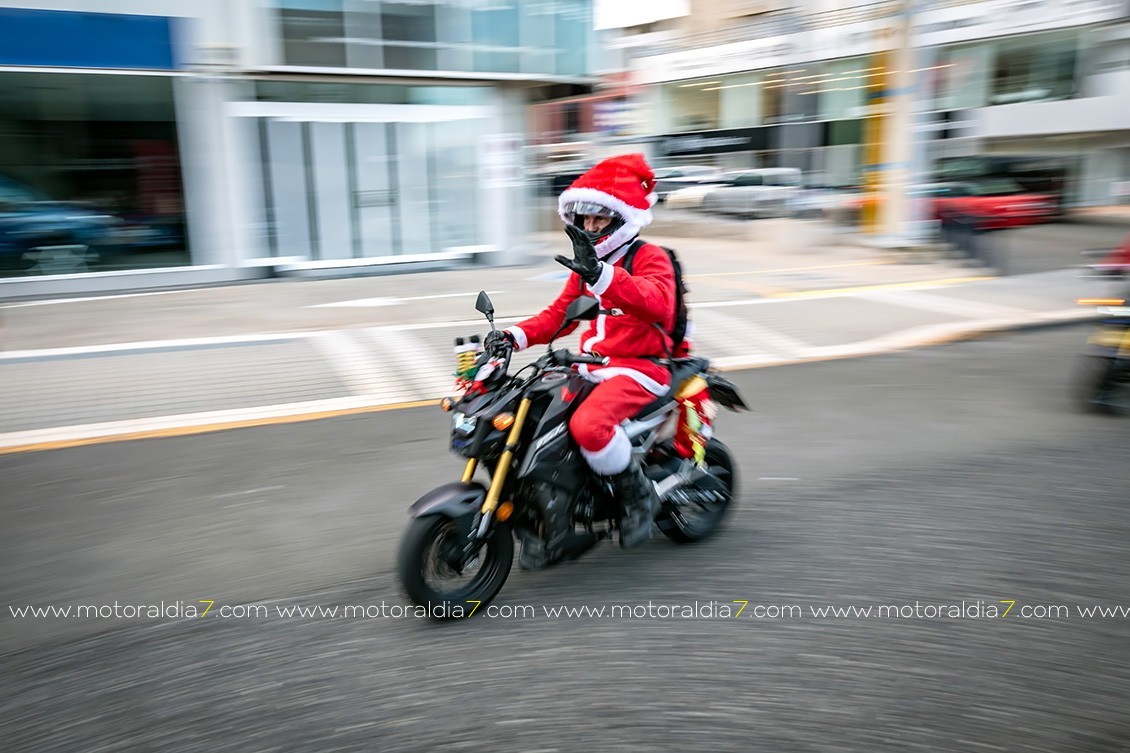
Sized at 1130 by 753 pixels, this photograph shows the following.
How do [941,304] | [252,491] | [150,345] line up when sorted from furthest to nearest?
[941,304]
[150,345]
[252,491]

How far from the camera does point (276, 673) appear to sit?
3295mm

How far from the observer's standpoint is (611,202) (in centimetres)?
379

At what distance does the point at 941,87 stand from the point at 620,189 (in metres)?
20.8

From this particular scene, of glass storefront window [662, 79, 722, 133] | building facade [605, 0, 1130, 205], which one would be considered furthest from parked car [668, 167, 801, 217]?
glass storefront window [662, 79, 722, 133]

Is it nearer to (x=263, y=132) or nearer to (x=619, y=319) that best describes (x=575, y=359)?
(x=619, y=319)

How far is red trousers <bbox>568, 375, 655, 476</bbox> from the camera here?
3.69m

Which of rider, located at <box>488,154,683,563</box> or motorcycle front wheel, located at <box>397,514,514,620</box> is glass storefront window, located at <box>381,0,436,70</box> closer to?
rider, located at <box>488,154,683,563</box>

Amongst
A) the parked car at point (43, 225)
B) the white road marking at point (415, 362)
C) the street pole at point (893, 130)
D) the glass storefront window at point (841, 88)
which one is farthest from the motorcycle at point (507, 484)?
the glass storefront window at point (841, 88)

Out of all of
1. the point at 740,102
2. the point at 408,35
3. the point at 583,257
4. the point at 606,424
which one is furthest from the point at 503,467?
the point at 740,102

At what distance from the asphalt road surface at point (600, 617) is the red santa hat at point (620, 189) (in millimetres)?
1626

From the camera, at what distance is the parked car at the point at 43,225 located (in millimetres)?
12250

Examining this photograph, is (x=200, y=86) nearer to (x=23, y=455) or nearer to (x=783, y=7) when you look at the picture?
(x=23, y=455)

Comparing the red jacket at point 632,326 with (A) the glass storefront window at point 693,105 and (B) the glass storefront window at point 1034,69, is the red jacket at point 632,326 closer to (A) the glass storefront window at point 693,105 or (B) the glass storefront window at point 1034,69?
(B) the glass storefront window at point 1034,69

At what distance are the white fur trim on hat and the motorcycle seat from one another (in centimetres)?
68
